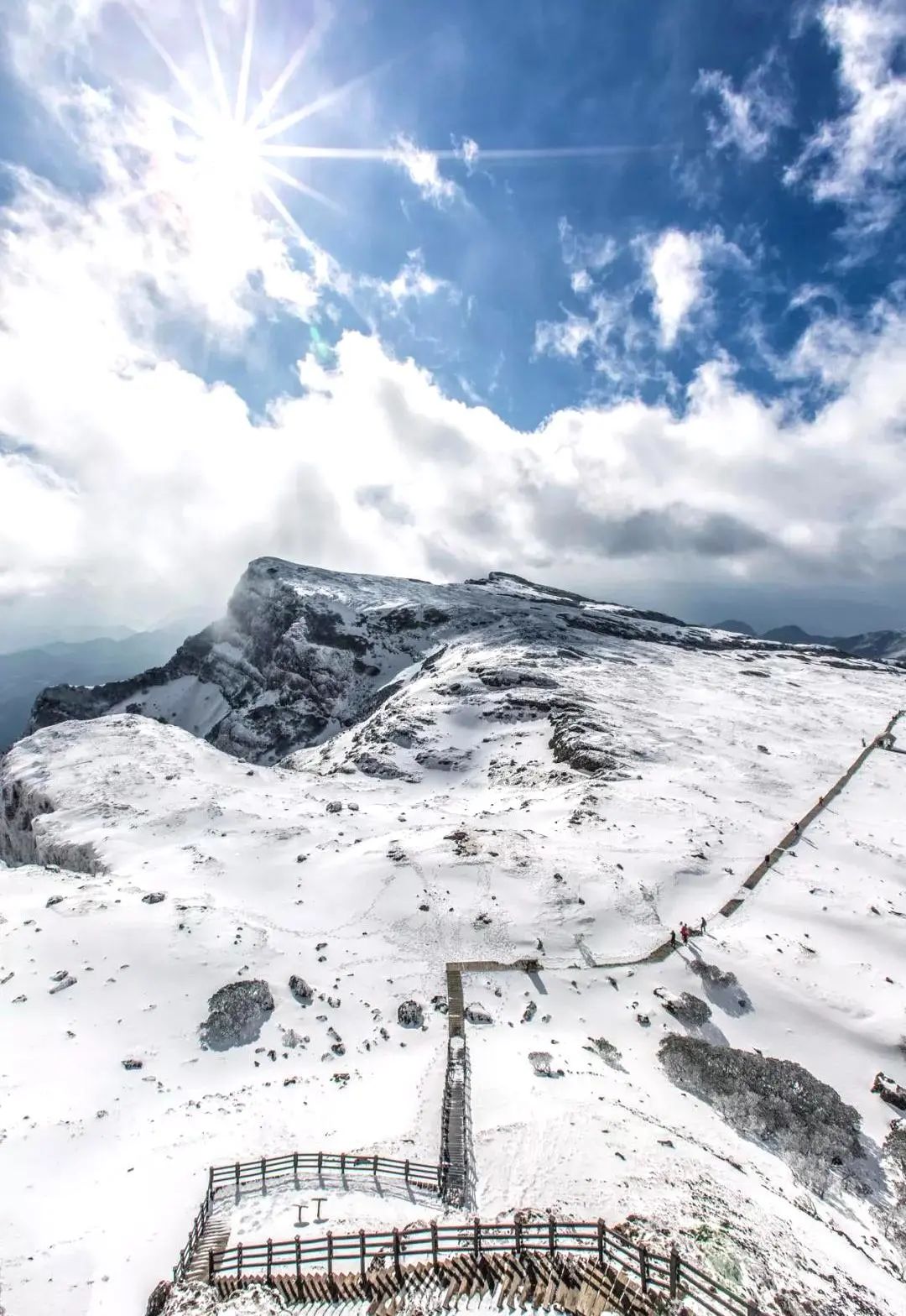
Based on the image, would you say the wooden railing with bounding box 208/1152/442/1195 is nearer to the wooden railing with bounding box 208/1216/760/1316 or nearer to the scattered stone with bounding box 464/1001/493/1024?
the wooden railing with bounding box 208/1216/760/1316

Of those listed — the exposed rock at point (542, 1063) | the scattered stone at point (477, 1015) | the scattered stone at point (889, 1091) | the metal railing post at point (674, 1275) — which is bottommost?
the scattered stone at point (889, 1091)

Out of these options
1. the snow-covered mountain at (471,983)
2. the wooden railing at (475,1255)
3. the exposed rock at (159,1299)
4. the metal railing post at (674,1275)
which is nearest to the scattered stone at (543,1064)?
the snow-covered mountain at (471,983)

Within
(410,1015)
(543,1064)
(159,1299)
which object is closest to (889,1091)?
(543,1064)

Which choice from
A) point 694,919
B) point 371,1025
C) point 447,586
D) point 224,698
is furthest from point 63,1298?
point 447,586

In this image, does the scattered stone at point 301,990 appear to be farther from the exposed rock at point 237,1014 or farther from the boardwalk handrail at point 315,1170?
the boardwalk handrail at point 315,1170

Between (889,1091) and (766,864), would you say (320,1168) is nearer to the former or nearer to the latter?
(889,1091)

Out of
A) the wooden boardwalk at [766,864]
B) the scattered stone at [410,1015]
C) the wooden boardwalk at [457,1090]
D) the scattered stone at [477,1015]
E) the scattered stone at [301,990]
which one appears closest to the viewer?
the wooden boardwalk at [457,1090]
